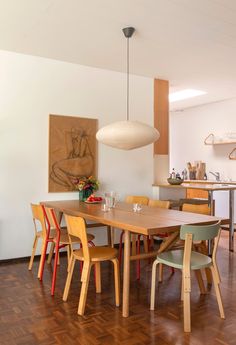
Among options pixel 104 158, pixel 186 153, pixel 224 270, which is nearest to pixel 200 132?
pixel 186 153

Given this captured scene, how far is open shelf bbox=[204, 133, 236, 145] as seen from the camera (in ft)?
21.4

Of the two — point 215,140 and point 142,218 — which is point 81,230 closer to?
point 142,218

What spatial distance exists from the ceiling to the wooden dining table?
193cm

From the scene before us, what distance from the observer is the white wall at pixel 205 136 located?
6.75m

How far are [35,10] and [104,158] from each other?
2.32 m

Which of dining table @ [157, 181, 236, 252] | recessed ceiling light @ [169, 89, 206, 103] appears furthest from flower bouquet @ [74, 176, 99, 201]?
recessed ceiling light @ [169, 89, 206, 103]

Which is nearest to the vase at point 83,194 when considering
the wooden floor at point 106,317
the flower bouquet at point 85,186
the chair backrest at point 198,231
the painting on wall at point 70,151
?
the flower bouquet at point 85,186

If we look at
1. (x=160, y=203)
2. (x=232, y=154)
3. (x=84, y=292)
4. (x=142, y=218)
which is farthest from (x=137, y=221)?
(x=232, y=154)

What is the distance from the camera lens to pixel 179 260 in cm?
270

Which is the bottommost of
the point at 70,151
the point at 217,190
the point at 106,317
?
the point at 106,317

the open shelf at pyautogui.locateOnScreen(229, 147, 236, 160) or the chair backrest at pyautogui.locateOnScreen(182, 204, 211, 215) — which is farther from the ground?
the open shelf at pyautogui.locateOnScreen(229, 147, 236, 160)

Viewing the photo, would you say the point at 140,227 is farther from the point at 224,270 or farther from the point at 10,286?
the point at 224,270

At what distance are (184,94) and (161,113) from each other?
1.33 meters

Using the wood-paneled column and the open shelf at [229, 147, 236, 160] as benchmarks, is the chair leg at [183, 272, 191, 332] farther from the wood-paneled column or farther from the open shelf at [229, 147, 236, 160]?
the open shelf at [229, 147, 236, 160]
